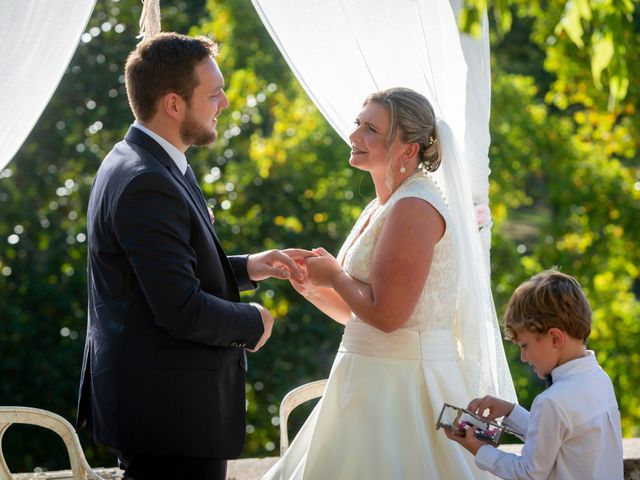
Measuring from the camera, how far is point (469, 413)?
2.62 m

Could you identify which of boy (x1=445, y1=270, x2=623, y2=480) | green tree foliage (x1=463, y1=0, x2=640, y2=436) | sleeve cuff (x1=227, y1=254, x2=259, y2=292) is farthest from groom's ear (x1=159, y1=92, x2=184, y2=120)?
green tree foliage (x1=463, y1=0, x2=640, y2=436)

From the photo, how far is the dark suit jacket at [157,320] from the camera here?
2609 mm

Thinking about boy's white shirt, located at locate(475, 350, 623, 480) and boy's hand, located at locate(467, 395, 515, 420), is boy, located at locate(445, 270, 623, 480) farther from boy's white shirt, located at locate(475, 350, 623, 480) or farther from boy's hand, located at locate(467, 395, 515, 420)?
boy's hand, located at locate(467, 395, 515, 420)

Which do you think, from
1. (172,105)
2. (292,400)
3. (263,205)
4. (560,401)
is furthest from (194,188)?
(263,205)

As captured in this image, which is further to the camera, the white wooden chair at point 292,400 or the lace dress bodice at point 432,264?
the white wooden chair at point 292,400

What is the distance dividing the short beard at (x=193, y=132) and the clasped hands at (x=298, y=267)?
456mm

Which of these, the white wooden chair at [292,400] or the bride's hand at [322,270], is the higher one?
the bride's hand at [322,270]

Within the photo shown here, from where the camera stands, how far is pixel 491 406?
2.76 m

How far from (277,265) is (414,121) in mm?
622

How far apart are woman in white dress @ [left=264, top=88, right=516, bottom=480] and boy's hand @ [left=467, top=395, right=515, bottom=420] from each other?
0.77 ft

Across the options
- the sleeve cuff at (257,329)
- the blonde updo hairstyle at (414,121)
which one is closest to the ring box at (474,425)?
the sleeve cuff at (257,329)

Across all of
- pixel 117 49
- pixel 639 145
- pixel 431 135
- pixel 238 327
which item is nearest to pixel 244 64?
pixel 117 49

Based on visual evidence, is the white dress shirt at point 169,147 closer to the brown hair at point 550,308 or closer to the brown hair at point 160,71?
the brown hair at point 160,71

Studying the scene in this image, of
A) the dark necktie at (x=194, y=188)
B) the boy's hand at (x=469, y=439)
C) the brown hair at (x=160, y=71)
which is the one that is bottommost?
the boy's hand at (x=469, y=439)
